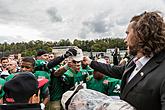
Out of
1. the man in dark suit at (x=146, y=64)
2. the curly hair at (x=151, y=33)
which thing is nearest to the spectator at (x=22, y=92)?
the man in dark suit at (x=146, y=64)

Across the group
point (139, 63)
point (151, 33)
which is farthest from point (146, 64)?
point (151, 33)

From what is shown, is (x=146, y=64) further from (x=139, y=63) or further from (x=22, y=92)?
(x=22, y=92)

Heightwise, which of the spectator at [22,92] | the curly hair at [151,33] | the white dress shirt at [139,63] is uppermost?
the curly hair at [151,33]

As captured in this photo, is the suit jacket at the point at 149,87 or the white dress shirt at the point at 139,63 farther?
the white dress shirt at the point at 139,63

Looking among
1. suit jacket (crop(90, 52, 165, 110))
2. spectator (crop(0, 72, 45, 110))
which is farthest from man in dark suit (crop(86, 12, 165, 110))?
spectator (crop(0, 72, 45, 110))

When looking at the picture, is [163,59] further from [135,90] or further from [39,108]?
[39,108]

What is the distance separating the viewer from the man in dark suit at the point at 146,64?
7.13 ft

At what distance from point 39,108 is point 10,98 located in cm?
25

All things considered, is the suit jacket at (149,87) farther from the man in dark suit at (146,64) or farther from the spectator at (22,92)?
the spectator at (22,92)

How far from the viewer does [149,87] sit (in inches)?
86.4

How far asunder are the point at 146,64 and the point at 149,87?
0.84ft

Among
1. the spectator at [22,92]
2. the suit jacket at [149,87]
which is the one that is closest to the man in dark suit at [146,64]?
the suit jacket at [149,87]

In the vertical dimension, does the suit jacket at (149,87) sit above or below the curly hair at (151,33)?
below

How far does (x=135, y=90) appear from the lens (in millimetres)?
2324
